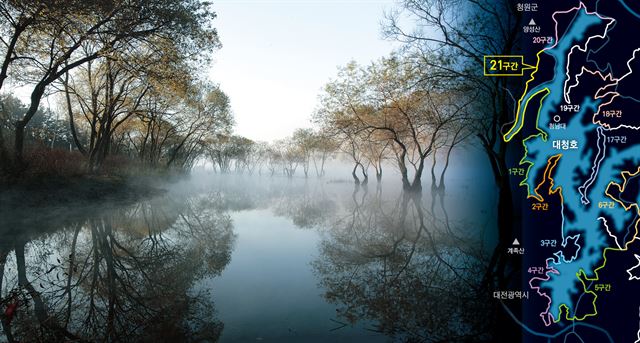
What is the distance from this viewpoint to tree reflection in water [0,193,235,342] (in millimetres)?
2834

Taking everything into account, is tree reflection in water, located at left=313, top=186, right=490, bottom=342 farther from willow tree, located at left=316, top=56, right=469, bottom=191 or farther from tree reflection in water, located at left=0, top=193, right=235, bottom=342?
willow tree, located at left=316, top=56, right=469, bottom=191

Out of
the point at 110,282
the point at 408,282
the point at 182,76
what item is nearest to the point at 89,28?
the point at 182,76

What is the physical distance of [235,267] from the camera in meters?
5.17

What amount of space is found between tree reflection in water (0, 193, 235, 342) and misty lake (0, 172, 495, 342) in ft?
0.07

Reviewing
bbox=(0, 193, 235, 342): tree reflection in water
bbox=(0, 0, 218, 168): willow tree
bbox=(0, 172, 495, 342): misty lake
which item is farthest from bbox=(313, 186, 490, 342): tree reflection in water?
bbox=(0, 0, 218, 168): willow tree

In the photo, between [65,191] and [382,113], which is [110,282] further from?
[382,113]

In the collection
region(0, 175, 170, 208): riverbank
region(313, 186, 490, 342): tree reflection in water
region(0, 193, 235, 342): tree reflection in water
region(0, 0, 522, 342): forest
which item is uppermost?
region(0, 0, 522, 342): forest

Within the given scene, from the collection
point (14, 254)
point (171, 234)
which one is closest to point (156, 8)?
point (171, 234)

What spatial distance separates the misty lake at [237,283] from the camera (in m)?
2.91

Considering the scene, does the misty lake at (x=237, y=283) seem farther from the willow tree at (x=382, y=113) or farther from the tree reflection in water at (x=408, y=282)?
the willow tree at (x=382, y=113)

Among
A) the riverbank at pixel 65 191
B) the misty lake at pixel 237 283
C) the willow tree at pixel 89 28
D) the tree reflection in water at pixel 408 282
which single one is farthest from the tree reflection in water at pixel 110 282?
the willow tree at pixel 89 28

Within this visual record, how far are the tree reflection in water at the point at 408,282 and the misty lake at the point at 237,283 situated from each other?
21 millimetres

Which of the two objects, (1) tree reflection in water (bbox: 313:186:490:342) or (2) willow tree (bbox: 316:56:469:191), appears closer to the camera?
(1) tree reflection in water (bbox: 313:186:490:342)

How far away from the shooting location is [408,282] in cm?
439
